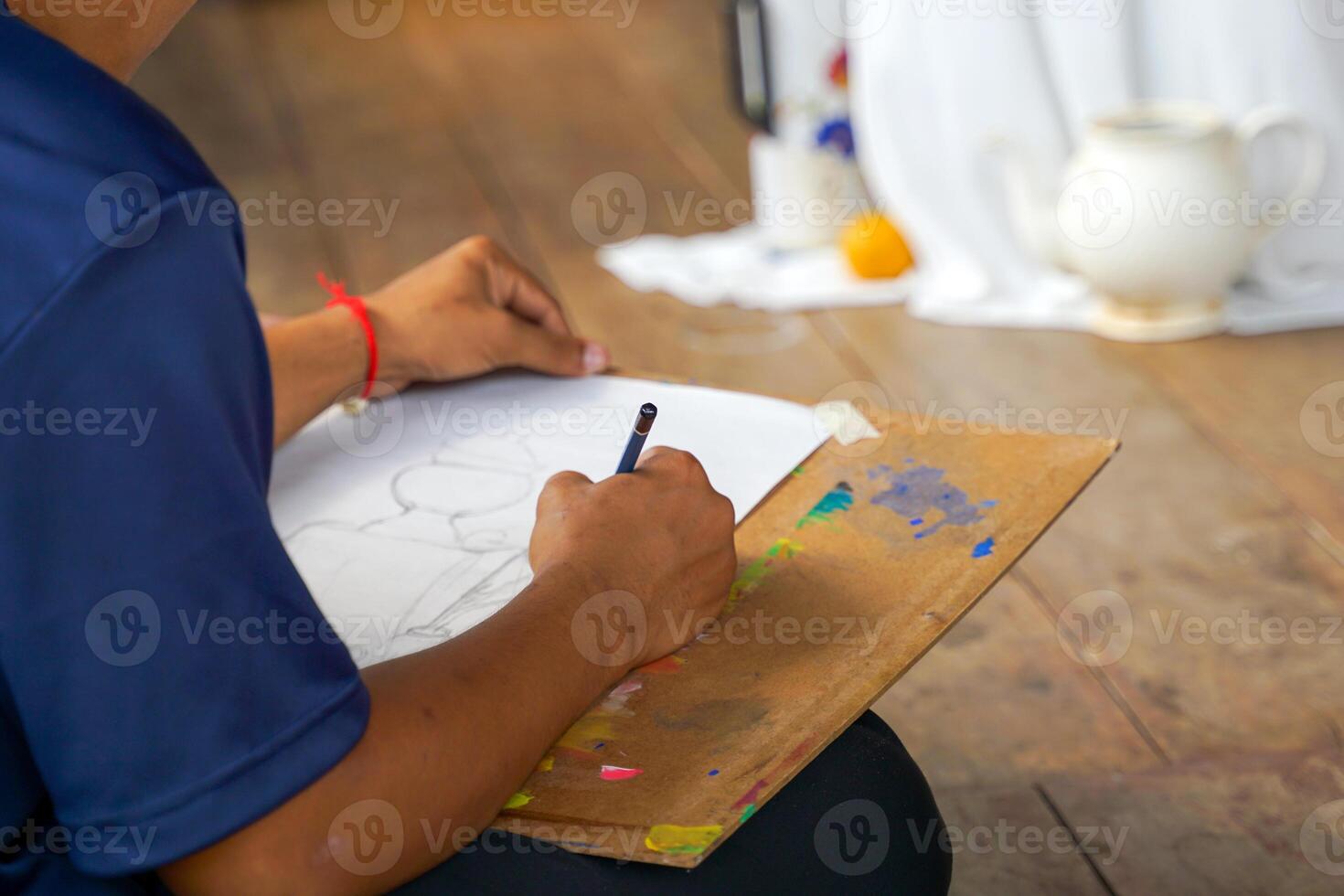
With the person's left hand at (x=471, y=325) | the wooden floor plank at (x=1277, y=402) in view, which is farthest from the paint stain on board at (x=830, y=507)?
the wooden floor plank at (x=1277, y=402)

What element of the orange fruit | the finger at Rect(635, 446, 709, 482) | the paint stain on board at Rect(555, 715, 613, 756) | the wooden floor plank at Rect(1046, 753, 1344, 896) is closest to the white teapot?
the orange fruit

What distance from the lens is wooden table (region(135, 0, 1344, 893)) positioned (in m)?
1.12

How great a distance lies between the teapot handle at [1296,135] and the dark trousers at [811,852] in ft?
4.96

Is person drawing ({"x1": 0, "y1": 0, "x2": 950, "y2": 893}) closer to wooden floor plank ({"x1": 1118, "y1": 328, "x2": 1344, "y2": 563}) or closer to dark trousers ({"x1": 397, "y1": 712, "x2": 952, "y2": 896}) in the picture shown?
dark trousers ({"x1": 397, "y1": 712, "x2": 952, "y2": 896})

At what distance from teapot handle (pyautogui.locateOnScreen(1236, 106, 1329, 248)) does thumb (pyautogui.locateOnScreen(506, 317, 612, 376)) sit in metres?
1.31

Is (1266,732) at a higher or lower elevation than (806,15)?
lower

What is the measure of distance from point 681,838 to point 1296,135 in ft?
5.72

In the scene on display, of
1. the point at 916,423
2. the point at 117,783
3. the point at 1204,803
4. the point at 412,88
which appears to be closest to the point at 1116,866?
the point at 1204,803

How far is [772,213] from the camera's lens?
246cm

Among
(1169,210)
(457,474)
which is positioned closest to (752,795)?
(457,474)

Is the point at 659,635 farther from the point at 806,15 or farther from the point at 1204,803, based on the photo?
the point at 806,15

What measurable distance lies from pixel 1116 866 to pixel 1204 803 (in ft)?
0.36

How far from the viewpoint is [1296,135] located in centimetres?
196

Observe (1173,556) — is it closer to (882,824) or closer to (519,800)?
(882,824)
